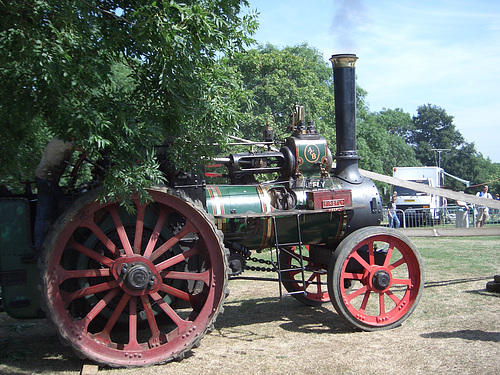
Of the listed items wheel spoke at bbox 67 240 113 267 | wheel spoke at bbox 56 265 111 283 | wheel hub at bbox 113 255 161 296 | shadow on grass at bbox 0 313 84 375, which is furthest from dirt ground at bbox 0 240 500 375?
wheel spoke at bbox 67 240 113 267

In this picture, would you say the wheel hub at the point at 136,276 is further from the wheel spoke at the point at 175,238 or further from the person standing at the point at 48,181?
the person standing at the point at 48,181

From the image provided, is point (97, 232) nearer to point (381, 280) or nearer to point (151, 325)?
point (151, 325)

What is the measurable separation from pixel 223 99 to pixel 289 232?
2.11 metres

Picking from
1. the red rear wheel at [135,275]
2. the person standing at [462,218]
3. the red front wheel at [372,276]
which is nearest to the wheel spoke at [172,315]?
the red rear wheel at [135,275]

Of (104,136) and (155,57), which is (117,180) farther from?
(155,57)

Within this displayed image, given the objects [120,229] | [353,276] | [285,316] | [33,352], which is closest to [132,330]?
[120,229]

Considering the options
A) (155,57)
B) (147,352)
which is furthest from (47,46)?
(147,352)

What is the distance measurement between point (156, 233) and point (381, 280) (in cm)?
270

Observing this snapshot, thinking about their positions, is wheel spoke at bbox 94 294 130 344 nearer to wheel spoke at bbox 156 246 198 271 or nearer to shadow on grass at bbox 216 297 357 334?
wheel spoke at bbox 156 246 198 271

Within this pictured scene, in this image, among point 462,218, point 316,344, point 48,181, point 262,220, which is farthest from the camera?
point 462,218

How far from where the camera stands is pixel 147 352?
451cm

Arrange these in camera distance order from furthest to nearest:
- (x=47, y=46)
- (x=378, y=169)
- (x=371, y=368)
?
(x=378, y=169), (x=371, y=368), (x=47, y=46)

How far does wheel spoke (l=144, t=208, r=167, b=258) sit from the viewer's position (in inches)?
183

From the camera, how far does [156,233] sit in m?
4.71
